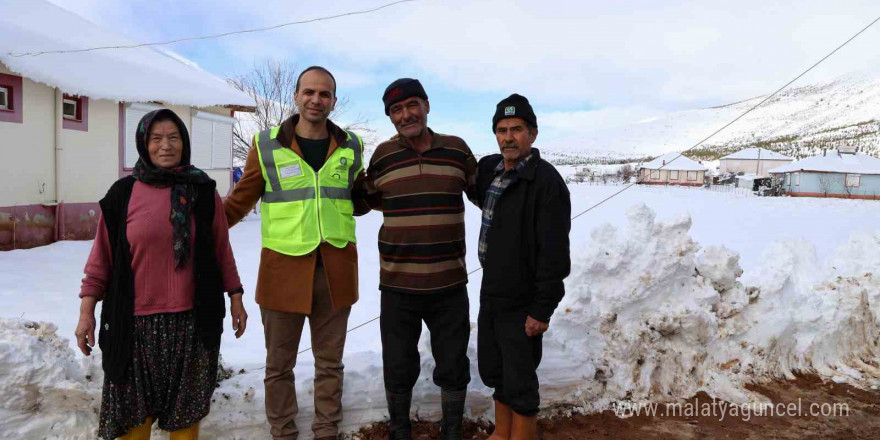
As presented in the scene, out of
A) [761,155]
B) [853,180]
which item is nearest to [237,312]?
[853,180]

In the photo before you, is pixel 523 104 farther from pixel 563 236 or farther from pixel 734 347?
pixel 734 347

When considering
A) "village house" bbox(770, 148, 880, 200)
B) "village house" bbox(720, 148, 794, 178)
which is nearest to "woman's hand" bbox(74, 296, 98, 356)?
"village house" bbox(770, 148, 880, 200)

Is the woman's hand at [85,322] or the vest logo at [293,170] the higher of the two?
the vest logo at [293,170]

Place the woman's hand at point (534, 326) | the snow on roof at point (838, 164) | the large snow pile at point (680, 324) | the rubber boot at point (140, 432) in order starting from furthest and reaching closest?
the snow on roof at point (838, 164) < the large snow pile at point (680, 324) < the woman's hand at point (534, 326) < the rubber boot at point (140, 432)

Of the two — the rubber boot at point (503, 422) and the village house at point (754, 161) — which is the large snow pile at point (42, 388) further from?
the village house at point (754, 161)

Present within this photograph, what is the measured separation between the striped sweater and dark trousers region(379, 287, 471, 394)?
0.27 feet

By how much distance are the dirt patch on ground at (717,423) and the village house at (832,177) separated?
35.1m

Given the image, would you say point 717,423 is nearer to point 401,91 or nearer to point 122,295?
point 401,91

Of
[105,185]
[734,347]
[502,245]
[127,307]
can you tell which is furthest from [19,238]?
[734,347]

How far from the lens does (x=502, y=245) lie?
258 cm

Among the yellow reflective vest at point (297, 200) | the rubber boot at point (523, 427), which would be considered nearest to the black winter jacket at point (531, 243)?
the rubber boot at point (523, 427)

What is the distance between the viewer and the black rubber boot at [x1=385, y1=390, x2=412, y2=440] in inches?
107

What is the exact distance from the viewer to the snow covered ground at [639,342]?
251 centimetres

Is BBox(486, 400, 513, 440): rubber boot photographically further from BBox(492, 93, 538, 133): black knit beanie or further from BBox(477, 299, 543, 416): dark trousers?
BBox(492, 93, 538, 133): black knit beanie
